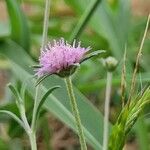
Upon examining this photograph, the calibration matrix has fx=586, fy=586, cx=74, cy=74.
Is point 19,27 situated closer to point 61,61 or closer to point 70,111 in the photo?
point 70,111

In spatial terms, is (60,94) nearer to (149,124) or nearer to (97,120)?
(97,120)

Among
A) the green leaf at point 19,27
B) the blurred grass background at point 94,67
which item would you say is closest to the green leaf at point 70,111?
the blurred grass background at point 94,67

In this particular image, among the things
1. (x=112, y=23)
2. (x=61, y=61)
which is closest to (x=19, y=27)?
(x=112, y=23)

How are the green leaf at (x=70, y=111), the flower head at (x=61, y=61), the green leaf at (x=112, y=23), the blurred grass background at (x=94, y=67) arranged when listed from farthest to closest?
1. the green leaf at (x=112, y=23)
2. the blurred grass background at (x=94, y=67)
3. the green leaf at (x=70, y=111)
4. the flower head at (x=61, y=61)

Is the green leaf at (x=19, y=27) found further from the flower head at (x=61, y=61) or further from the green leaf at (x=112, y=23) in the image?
the flower head at (x=61, y=61)

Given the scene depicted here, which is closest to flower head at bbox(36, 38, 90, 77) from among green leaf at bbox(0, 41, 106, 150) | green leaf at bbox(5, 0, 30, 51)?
green leaf at bbox(0, 41, 106, 150)
